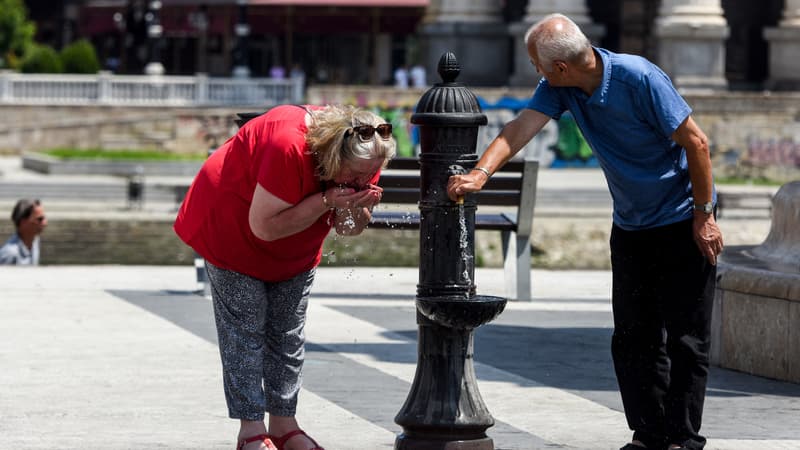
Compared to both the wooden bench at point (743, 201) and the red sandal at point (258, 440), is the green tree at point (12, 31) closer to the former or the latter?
the wooden bench at point (743, 201)

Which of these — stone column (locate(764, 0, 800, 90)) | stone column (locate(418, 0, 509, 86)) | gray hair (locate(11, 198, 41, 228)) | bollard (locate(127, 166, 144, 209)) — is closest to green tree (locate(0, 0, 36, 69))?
stone column (locate(418, 0, 509, 86))

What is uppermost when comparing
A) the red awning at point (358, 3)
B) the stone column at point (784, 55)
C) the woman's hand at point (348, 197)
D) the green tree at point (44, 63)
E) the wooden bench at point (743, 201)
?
the woman's hand at point (348, 197)

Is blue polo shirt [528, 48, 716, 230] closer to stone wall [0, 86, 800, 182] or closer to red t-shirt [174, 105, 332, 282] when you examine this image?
red t-shirt [174, 105, 332, 282]

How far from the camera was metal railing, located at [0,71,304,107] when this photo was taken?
41.8 m

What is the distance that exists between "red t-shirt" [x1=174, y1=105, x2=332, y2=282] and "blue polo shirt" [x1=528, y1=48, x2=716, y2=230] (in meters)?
1.01

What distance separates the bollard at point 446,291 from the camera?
6.43 metres

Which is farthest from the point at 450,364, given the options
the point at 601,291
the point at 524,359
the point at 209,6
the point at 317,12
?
the point at 209,6

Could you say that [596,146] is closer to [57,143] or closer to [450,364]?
[450,364]

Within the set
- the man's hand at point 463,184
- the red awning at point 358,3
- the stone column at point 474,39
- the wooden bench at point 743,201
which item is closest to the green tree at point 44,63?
the red awning at point 358,3

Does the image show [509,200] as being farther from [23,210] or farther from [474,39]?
[474,39]

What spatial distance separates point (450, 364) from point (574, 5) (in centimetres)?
3661

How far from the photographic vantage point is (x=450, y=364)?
6520mm

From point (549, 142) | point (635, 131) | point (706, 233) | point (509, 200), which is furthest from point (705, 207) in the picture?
point (549, 142)

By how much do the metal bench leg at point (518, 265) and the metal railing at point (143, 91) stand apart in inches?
1164
